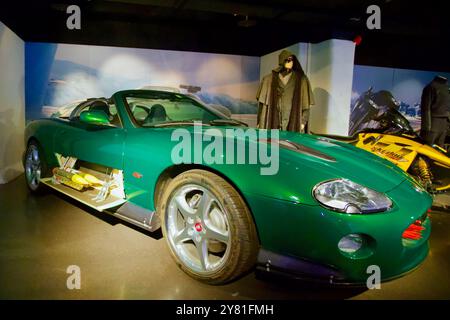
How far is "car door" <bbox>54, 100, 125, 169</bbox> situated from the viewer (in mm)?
2234

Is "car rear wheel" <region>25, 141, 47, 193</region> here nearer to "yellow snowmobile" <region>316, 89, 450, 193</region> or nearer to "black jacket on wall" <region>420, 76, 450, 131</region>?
"yellow snowmobile" <region>316, 89, 450, 193</region>

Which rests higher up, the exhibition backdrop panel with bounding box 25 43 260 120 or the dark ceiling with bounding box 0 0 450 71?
the dark ceiling with bounding box 0 0 450 71

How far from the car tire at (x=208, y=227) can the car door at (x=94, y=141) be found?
540 mm

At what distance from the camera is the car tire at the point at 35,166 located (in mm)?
3271

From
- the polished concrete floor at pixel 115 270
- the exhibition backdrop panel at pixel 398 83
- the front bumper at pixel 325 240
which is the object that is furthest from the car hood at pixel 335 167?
the exhibition backdrop panel at pixel 398 83

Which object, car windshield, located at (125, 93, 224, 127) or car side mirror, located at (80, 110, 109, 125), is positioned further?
car windshield, located at (125, 93, 224, 127)

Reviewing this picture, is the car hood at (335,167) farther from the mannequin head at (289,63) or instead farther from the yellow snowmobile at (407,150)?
the mannequin head at (289,63)

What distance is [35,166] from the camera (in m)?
3.45

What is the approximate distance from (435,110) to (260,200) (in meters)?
4.14

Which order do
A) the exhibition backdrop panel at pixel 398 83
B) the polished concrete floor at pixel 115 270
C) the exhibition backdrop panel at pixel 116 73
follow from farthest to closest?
the exhibition backdrop panel at pixel 398 83
the exhibition backdrop panel at pixel 116 73
the polished concrete floor at pixel 115 270

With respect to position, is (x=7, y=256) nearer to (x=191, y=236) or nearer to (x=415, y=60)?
(x=191, y=236)

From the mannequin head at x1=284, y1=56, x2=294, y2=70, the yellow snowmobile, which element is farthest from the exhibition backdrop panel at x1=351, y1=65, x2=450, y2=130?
the mannequin head at x1=284, y1=56, x2=294, y2=70

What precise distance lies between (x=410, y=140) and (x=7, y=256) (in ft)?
12.8
